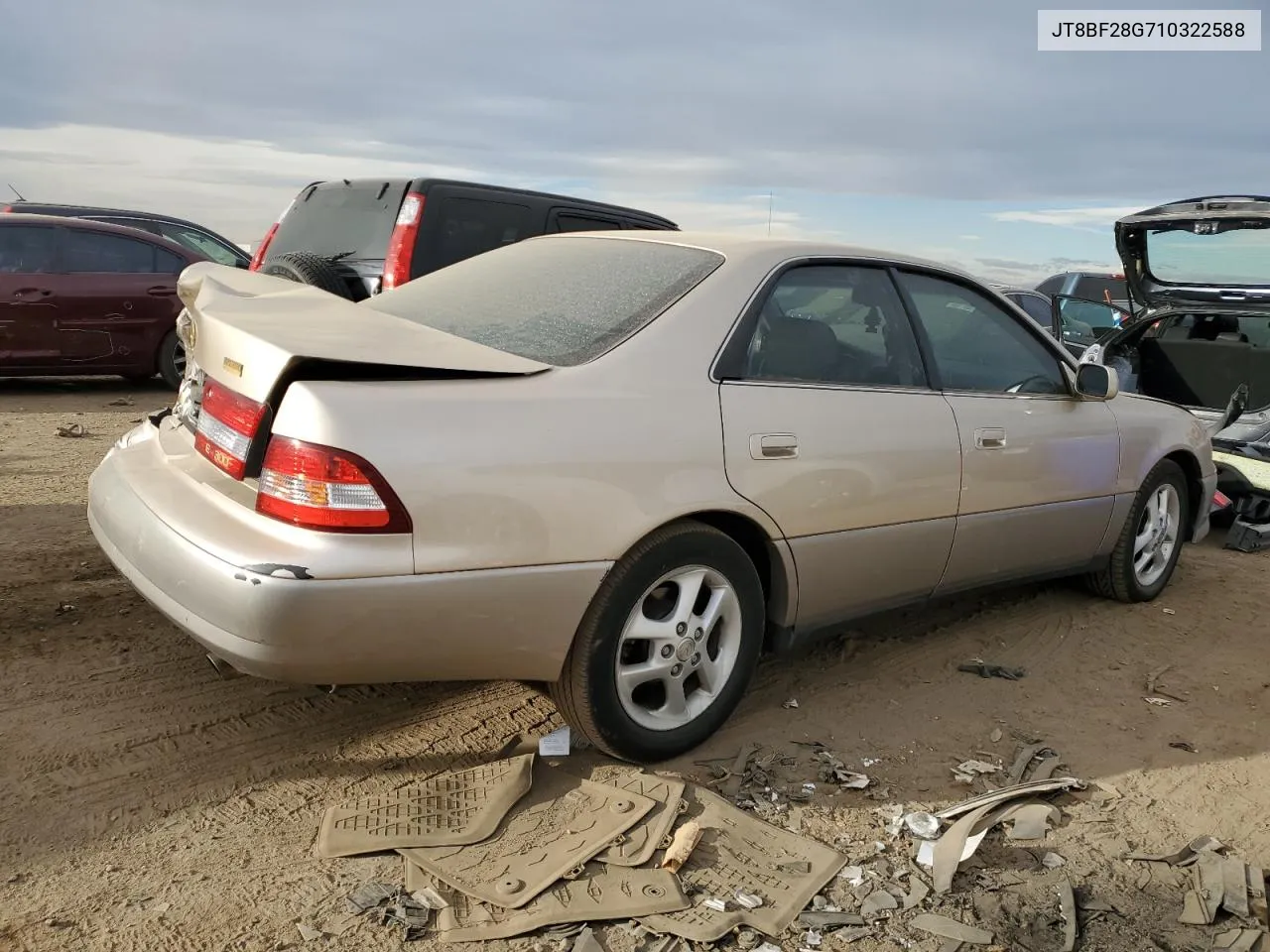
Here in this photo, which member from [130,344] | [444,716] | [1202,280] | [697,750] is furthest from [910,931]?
[130,344]

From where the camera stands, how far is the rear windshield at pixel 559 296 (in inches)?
121

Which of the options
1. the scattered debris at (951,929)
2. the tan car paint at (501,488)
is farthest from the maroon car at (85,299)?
the scattered debris at (951,929)

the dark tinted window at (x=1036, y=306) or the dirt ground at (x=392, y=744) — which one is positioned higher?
the dark tinted window at (x=1036, y=306)

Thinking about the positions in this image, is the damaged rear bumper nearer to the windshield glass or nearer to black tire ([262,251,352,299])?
black tire ([262,251,352,299])

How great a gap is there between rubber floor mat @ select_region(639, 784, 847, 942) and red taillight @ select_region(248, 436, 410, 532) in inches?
43.7

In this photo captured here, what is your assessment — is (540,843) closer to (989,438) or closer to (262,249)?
(989,438)

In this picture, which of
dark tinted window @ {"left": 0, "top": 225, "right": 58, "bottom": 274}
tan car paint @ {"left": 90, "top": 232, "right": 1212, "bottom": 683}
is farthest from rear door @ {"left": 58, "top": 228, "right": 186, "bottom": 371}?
tan car paint @ {"left": 90, "top": 232, "right": 1212, "bottom": 683}

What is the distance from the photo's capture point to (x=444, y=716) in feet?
11.2

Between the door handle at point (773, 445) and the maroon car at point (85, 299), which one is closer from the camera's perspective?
the door handle at point (773, 445)

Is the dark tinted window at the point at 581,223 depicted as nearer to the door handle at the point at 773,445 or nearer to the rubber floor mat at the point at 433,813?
the door handle at the point at 773,445

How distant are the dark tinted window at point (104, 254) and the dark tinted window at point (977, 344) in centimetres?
783

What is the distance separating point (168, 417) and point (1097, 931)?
302 cm

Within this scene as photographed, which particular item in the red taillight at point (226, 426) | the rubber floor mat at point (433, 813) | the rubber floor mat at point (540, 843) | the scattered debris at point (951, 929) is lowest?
the scattered debris at point (951, 929)

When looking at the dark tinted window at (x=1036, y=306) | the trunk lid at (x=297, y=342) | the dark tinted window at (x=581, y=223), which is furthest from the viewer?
the dark tinted window at (x=1036, y=306)
